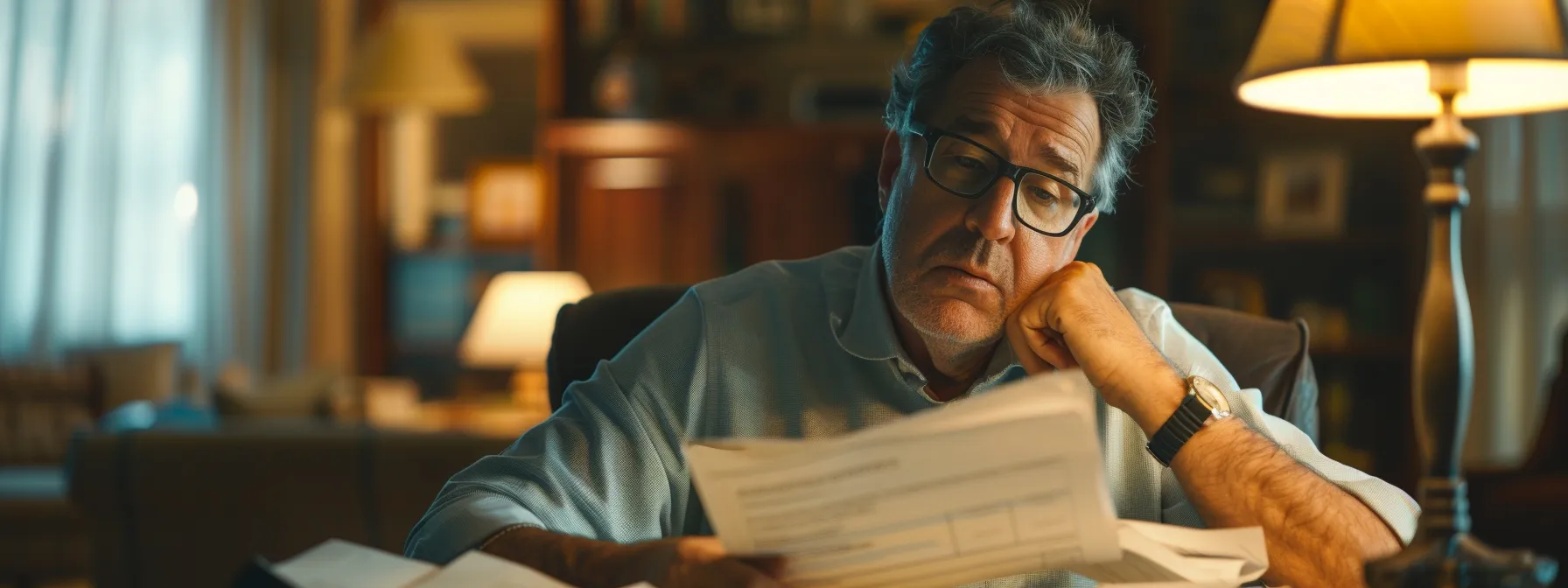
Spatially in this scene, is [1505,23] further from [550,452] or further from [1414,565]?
[550,452]

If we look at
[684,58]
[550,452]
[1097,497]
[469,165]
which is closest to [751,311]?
[550,452]

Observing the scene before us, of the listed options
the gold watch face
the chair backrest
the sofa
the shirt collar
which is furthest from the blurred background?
the gold watch face

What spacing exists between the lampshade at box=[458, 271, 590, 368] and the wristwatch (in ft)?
8.64

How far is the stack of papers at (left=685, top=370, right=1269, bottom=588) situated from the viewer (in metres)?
0.69

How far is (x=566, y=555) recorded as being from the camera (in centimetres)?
90

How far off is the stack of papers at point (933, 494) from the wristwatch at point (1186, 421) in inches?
11.8

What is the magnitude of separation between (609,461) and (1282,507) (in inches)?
22.2

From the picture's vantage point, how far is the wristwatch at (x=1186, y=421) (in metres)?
1.05

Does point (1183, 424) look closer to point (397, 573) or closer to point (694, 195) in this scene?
point (397, 573)

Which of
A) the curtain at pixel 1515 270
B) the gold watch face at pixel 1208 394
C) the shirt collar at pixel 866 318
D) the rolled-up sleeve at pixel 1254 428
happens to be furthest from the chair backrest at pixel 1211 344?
the curtain at pixel 1515 270

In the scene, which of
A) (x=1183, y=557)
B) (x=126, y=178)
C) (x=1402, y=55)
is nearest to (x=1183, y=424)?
(x=1183, y=557)

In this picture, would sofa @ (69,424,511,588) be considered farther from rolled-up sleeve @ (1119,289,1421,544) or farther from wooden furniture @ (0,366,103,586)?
wooden furniture @ (0,366,103,586)

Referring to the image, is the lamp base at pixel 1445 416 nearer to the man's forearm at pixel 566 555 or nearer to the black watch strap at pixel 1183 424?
the black watch strap at pixel 1183 424

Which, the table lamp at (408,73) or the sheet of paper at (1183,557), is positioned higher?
the table lamp at (408,73)
